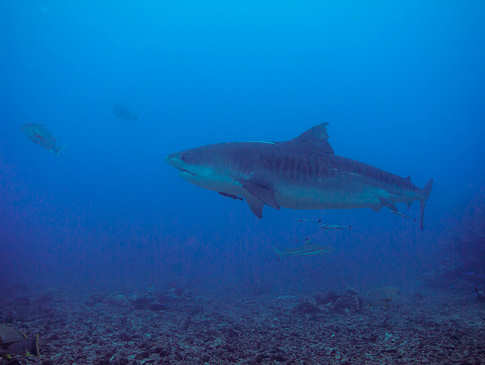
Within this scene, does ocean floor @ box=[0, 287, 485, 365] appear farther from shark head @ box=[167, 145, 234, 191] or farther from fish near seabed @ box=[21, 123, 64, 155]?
fish near seabed @ box=[21, 123, 64, 155]

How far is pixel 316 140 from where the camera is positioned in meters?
5.14

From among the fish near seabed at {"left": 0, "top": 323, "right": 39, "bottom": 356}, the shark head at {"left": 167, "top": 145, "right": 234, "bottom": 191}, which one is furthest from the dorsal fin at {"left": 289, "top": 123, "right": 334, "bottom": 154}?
the fish near seabed at {"left": 0, "top": 323, "right": 39, "bottom": 356}

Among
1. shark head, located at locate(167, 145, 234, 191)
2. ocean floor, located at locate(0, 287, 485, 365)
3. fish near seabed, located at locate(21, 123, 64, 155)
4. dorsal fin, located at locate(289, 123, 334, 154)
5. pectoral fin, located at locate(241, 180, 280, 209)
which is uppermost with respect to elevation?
fish near seabed, located at locate(21, 123, 64, 155)

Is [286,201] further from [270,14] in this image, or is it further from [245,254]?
[270,14]

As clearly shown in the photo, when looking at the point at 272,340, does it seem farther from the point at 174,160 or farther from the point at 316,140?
the point at 316,140

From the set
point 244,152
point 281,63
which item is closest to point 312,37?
point 281,63

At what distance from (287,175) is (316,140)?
4.20 ft

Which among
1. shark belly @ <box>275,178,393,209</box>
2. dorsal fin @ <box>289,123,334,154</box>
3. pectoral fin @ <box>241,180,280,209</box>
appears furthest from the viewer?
dorsal fin @ <box>289,123,334,154</box>

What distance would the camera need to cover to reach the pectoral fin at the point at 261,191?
379 cm

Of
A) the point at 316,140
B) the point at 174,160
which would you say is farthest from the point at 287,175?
the point at 174,160

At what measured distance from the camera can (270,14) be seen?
97.5 metres

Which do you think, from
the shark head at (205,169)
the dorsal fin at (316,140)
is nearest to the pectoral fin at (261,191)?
the shark head at (205,169)

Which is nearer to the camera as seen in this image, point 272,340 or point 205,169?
point 272,340

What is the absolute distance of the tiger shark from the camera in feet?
13.8
